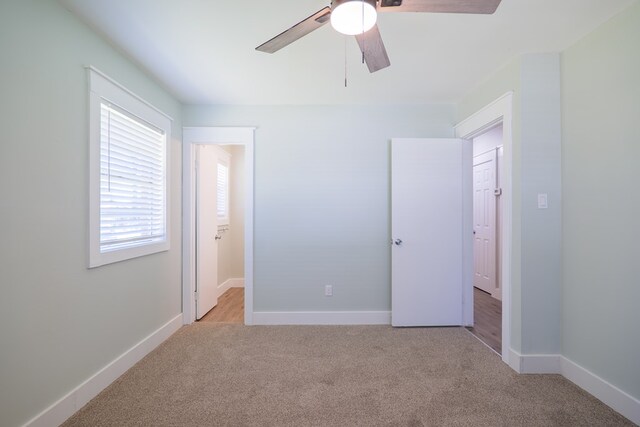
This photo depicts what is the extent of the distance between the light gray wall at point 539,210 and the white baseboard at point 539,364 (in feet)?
0.11

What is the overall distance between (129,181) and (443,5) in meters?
2.35

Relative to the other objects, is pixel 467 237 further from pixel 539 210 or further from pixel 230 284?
pixel 230 284

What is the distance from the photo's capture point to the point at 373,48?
151 cm

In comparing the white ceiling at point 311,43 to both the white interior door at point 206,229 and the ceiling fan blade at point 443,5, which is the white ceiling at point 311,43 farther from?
the white interior door at point 206,229

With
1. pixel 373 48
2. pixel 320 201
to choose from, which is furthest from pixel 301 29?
pixel 320 201

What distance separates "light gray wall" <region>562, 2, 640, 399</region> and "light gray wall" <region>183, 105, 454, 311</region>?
1487 millimetres

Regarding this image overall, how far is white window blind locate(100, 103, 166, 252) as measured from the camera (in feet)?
6.32

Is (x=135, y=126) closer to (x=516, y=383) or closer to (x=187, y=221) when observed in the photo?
(x=187, y=221)

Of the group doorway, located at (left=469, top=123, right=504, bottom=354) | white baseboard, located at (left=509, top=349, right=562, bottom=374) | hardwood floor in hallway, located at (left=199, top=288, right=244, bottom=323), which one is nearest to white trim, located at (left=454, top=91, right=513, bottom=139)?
doorway, located at (left=469, top=123, right=504, bottom=354)

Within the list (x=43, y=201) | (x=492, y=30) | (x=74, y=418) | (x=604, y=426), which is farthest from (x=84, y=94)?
(x=604, y=426)

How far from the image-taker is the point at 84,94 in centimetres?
174

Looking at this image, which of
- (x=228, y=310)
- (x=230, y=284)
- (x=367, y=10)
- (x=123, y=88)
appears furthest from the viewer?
(x=230, y=284)

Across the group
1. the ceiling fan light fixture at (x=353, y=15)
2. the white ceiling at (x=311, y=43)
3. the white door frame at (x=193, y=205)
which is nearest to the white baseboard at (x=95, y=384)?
the white door frame at (x=193, y=205)

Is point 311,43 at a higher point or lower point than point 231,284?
higher
